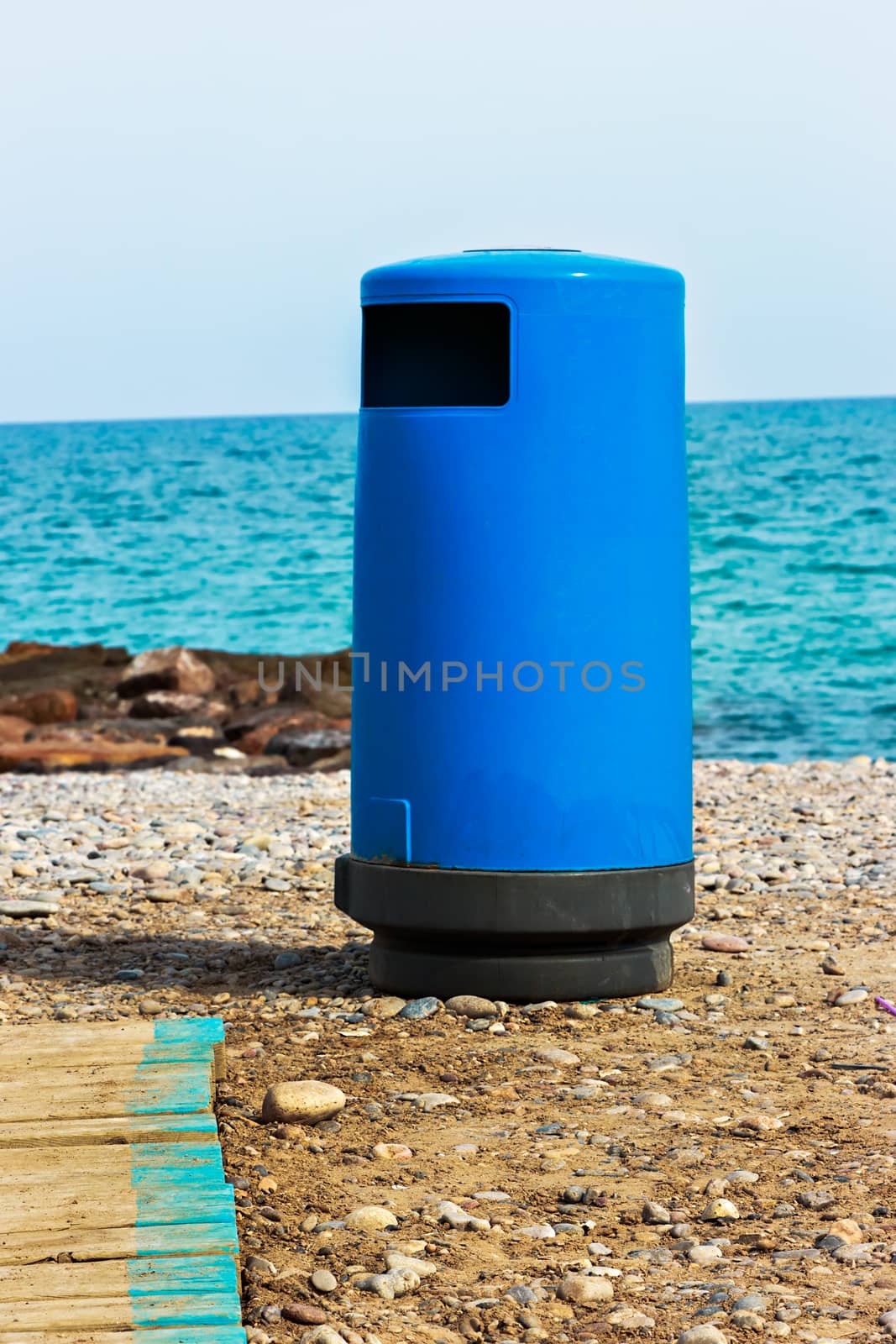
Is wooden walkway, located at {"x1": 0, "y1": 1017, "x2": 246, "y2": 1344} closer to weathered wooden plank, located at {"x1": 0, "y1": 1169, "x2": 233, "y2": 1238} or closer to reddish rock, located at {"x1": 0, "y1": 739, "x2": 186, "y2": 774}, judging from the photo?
weathered wooden plank, located at {"x1": 0, "y1": 1169, "x2": 233, "y2": 1238}

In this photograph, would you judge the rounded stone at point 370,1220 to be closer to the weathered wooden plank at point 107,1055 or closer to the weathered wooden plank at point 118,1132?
the weathered wooden plank at point 118,1132

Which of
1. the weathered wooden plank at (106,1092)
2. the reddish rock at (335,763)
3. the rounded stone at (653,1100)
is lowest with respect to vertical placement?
the reddish rock at (335,763)

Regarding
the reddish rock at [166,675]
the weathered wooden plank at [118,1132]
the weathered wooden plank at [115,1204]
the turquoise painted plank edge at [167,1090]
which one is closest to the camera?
the weathered wooden plank at [115,1204]

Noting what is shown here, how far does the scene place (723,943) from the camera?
17.7 feet

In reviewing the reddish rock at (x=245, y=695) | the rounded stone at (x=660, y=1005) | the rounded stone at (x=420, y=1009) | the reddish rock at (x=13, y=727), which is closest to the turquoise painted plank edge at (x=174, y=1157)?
the rounded stone at (x=420, y=1009)

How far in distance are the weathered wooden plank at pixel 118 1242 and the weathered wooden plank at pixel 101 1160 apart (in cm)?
24

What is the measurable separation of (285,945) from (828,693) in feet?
39.5

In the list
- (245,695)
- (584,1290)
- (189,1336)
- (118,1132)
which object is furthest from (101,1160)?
(245,695)

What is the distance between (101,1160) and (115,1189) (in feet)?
0.56

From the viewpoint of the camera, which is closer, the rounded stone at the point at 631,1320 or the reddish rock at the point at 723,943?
the rounded stone at the point at 631,1320

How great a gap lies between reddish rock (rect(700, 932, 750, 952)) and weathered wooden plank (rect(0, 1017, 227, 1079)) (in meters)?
1.84

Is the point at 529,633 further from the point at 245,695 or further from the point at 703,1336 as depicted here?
the point at 245,695

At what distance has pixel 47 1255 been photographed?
2.89m

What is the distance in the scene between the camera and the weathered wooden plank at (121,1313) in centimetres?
264
